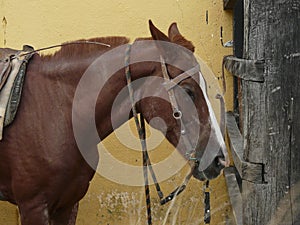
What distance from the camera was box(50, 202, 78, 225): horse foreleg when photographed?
11.4 ft

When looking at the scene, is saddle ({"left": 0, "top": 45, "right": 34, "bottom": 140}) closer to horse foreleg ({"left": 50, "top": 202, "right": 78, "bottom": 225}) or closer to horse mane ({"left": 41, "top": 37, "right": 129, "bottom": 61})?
horse mane ({"left": 41, "top": 37, "right": 129, "bottom": 61})

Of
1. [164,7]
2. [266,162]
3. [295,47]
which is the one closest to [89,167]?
[266,162]

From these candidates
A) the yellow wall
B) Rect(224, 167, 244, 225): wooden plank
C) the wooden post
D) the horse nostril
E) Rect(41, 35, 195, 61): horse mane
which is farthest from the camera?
the yellow wall

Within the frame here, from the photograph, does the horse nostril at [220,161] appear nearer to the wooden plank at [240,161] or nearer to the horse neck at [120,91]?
the wooden plank at [240,161]

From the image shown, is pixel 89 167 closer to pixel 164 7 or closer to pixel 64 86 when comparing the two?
pixel 64 86

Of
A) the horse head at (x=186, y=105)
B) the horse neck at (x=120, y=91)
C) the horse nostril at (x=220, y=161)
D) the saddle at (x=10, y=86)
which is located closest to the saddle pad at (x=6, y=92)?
the saddle at (x=10, y=86)

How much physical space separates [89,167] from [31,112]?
487 millimetres

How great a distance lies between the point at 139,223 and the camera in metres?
4.78

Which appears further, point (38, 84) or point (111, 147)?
point (111, 147)

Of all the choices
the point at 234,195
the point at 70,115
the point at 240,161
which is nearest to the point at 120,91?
the point at 70,115

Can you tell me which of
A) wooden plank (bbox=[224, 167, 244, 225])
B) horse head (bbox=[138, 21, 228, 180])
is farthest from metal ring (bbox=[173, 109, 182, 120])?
wooden plank (bbox=[224, 167, 244, 225])

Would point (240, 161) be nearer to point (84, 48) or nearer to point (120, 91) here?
point (120, 91)

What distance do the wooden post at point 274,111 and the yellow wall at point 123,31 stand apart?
1.95 metres

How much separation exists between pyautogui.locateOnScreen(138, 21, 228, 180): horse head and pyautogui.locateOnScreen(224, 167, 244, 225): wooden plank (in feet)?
1.71
